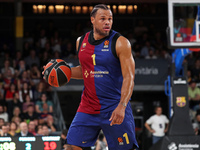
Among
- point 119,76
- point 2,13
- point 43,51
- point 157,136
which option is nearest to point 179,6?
point 157,136

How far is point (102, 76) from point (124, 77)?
0.31 m

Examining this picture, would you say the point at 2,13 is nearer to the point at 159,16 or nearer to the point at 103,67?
the point at 159,16

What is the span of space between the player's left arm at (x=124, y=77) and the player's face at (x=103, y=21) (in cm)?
21

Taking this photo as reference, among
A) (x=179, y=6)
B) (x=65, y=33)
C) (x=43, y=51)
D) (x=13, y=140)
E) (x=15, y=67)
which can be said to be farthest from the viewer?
(x=65, y=33)

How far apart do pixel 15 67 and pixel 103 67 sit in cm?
1033

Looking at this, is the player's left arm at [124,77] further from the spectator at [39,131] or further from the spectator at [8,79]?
the spectator at [8,79]

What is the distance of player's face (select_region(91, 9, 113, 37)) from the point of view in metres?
4.83

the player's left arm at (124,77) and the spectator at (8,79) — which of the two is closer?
the player's left arm at (124,77)

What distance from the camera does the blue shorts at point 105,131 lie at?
15.8 ft

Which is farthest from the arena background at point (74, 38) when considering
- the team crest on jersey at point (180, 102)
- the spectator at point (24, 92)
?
the team crest on jersey at point (180, 102)

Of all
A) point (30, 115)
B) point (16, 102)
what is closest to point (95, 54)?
point (30, 115)

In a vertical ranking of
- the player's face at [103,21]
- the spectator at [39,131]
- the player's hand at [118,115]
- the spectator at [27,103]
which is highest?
the player's face at [103,21]

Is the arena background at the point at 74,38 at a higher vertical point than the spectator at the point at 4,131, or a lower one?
higher

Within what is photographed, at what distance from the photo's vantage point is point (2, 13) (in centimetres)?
1862
